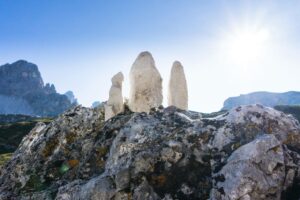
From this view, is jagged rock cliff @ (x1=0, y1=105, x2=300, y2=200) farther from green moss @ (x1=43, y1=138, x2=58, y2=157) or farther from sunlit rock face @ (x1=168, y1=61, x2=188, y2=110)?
sunlit rock face @ (x1=168, y1=61, x2=188, y2=110)

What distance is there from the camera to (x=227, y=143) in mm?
15156

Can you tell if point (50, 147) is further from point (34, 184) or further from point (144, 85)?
point (144, 85)

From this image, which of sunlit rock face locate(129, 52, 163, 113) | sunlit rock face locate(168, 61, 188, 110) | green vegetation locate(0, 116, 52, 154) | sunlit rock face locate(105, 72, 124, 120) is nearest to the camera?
sunlit rock face locate(129, 52, 163, 113)

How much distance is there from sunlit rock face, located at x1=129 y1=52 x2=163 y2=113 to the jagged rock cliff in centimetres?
239

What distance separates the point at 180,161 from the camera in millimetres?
15117

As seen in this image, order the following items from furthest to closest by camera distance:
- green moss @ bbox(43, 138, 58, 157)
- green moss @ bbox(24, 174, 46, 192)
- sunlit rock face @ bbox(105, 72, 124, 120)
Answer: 1. sunlit rock face @ bbox(105, 72, 124, 120)
2. green moss @ bbox(43, 138, 58, 157)
3. green moss @ bbox(24, 174, 46, 192)

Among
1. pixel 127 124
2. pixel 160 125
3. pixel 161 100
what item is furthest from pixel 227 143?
pixel 161 100

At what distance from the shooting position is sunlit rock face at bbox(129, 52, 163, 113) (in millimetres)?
23391

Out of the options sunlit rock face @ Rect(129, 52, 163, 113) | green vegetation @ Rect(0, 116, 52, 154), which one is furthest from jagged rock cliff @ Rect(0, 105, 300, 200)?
green vegetation @ Rect(0, 116, 52, 154)

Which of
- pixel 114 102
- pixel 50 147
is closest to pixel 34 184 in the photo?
pixel 50 147

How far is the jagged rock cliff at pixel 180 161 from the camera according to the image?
44.2 ft

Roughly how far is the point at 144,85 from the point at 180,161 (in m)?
9.47

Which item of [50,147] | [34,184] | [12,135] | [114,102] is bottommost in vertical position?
[12,135]

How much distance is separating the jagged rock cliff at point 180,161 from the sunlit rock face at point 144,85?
2392mm
